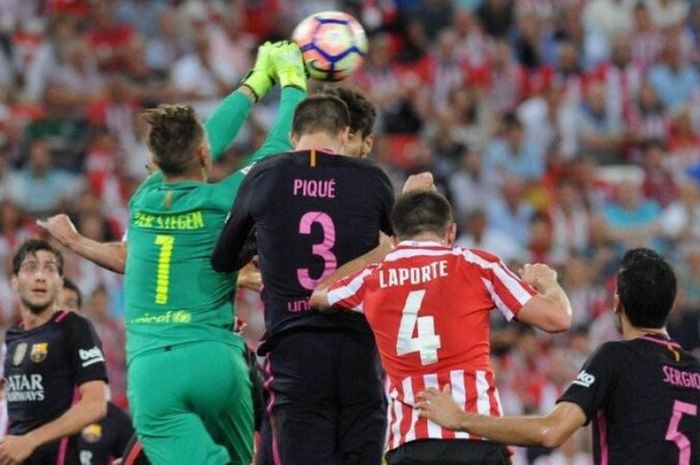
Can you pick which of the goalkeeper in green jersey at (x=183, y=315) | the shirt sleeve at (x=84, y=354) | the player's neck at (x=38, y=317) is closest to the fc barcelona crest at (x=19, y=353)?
the player's neck at (x=38, y=317)

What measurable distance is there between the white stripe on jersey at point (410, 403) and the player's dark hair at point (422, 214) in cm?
66

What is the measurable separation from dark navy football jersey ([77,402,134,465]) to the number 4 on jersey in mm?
3366

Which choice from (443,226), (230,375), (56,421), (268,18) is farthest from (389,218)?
(268,18)

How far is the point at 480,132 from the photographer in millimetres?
19469

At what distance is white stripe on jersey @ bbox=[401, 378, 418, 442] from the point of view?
7691mm

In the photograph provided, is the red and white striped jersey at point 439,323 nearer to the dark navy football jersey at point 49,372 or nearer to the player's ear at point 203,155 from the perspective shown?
the player's ear at point 203,155

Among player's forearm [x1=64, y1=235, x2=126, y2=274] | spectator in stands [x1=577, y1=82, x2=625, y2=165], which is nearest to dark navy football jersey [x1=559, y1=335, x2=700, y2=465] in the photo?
player's forearm [x1=64, y1=235, x2=126, y2=274]

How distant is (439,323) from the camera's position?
7.70 m

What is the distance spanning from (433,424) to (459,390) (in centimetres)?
18

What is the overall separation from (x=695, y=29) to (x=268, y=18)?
5224 mm

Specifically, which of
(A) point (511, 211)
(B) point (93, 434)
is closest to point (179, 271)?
(B) point (93, 434)

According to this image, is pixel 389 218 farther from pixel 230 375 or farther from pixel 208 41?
pixel 208 41

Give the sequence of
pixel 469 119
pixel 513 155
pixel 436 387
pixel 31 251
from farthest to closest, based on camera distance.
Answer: pixel 469 119, pixel 513 155, pixel 31 251, pixel 436 387

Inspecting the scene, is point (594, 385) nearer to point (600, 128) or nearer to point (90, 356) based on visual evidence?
point (90, 356)
